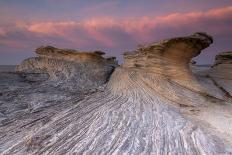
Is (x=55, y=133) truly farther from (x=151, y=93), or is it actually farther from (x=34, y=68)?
(x=34, y=68)

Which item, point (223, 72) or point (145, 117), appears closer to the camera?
point (145, 117)

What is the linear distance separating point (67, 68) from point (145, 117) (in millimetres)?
3435

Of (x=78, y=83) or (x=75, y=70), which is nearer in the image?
(x=78, y=83)

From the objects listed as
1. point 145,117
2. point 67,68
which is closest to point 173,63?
point 67,68

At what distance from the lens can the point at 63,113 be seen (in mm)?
5363

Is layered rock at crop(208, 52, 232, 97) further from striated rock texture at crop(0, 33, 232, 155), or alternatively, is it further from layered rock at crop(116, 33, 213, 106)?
layered rock at crop(116, 33, 213, 106)

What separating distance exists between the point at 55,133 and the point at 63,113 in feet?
2.97

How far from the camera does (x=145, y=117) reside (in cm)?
557

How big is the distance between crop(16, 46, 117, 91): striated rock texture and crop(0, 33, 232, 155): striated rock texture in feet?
1.64

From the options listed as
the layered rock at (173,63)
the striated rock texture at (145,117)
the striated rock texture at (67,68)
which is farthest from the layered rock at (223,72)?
the striated rock texture at (67,68)

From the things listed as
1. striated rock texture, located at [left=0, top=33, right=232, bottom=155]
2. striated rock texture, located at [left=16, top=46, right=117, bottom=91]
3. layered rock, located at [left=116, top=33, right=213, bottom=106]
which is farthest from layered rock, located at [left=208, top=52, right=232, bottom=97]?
striated rock texture, located at [left=16, top=46, right=117, bottom=91]

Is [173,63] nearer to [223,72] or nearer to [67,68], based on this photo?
[67,68]

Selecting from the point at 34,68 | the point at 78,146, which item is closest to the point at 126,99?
the point at 78,146

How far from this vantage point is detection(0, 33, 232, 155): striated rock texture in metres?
4.27
